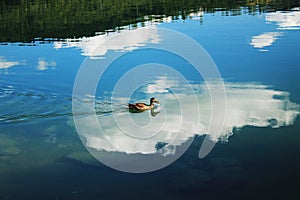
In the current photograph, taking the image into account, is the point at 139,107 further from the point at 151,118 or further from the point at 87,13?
the point at 87,13

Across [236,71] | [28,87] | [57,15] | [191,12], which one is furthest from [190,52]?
[57,15]

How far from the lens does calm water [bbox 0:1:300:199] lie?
32.2 ft

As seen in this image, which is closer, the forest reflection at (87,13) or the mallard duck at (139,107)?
the mallard duck at (139,107)

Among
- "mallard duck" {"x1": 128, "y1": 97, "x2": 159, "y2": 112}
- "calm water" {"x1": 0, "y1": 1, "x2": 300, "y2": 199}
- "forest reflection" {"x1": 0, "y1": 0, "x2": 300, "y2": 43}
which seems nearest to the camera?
"calm water" {"x1": 0, "y1": 1, "x2": 300, "y2": 199}

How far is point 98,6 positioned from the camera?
157ft

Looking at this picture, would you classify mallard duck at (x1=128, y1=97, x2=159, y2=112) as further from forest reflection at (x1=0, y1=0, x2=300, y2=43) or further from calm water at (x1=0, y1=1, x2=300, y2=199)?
forest reflection at (x1=0, y1=0, x2=300, y2=43)

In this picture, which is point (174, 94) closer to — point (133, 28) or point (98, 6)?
point (133, 28)

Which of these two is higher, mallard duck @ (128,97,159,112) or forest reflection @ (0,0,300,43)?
forest reflection @ (0,0,300,43)

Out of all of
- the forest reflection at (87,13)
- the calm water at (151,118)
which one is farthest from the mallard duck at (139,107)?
the forest reflection at (87,13)

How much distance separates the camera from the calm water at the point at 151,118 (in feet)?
32.2

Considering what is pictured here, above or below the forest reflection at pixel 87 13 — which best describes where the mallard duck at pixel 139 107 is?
below

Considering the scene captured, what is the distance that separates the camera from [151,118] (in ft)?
45.6

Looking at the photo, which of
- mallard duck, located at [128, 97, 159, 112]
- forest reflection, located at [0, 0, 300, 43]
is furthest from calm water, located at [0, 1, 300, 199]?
forest reflection, located at [0, 0, 300, 43]

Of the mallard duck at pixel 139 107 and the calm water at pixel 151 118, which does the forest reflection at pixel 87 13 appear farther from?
the mallard duck at pixel 139 107
